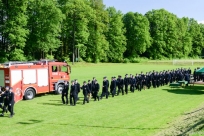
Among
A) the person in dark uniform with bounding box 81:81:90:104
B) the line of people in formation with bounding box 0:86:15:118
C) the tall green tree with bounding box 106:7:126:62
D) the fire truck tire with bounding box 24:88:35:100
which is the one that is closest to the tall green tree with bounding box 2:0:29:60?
the fire truck tire with bounding box 24:88:35:100

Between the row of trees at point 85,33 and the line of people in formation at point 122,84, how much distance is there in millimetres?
27362

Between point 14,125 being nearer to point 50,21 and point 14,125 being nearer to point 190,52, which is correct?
point 50,21

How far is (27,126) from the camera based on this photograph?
46.0 ft

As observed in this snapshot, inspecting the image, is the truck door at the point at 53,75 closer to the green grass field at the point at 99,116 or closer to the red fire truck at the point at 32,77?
the red fire truck at the point at 32,77

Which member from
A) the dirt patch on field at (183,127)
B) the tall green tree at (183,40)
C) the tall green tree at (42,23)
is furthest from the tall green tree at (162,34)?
the dirt patch on field at (183,127)

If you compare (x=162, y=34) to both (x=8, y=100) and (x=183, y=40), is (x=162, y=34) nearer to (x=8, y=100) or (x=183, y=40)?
(x=183, y=40)

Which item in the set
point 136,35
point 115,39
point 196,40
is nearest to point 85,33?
point 115,39

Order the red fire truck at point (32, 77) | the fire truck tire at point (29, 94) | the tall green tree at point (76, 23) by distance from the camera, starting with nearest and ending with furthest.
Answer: the red fire truck at point (32, 77) → the fire truck tire at point (29, 94) → the tall green tree at point (76, 23)

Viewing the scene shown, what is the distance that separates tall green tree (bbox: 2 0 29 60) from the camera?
47188 millimetres

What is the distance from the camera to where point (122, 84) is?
24312 mm

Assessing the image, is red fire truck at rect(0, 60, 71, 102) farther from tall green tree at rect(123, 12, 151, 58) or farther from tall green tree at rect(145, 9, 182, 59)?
tall green tree at rect(145, 9, 182, 59)

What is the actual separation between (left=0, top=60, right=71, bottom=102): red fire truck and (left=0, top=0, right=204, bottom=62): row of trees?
84.0 feet

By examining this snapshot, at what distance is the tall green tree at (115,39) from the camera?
73.8 meters

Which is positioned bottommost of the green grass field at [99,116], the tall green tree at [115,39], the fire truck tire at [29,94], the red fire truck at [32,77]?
the green grass field at [99,116]
